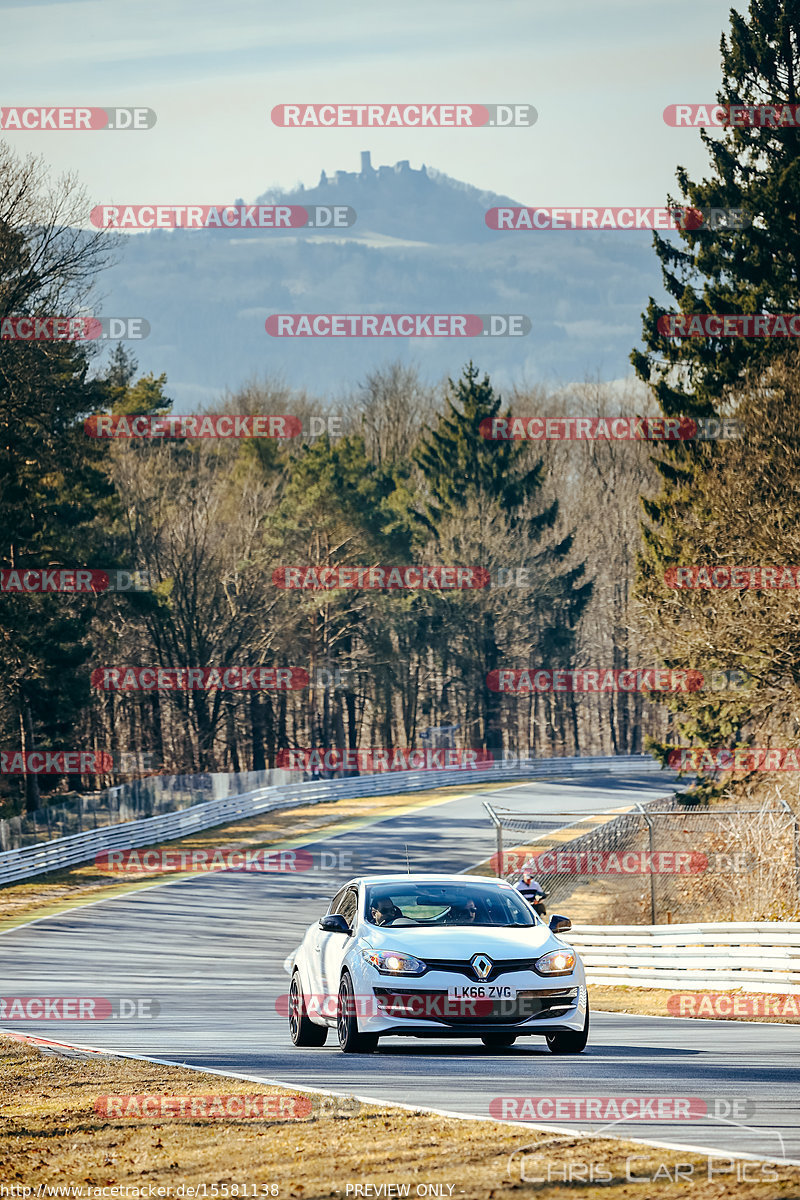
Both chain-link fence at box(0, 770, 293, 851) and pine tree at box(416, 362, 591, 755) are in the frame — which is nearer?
chain-link fence at box(0, 770, 293, 851)

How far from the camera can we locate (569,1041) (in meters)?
11.4

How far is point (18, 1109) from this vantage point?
33.3ft

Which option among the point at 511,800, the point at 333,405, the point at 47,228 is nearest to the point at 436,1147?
the point at 47,228

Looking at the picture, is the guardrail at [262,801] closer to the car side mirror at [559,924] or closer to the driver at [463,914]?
the driver at [463,914]

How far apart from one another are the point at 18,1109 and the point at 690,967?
37.0 ft

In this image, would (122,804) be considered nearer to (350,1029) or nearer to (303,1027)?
(303,1027)

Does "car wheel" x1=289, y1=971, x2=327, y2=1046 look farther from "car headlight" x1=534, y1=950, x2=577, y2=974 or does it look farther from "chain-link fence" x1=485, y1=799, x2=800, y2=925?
"chain-link fence" x1=485, y1=799, x2=800, y2=925

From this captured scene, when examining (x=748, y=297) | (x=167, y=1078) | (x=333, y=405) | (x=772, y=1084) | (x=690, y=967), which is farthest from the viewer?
(x=333, y=405)

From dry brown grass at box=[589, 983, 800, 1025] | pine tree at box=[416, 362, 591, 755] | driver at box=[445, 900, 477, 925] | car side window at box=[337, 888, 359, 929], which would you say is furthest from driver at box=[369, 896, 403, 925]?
pine tree at box=[416, 362, 591, 755]

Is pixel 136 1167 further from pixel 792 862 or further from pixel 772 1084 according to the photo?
pixel 792 862

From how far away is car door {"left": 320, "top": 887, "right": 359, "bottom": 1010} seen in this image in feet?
38.3

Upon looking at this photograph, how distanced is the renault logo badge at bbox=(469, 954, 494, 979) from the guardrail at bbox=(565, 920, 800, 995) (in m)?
7.33

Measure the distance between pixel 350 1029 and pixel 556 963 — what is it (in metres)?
1.65

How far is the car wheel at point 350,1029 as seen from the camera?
11156mm
